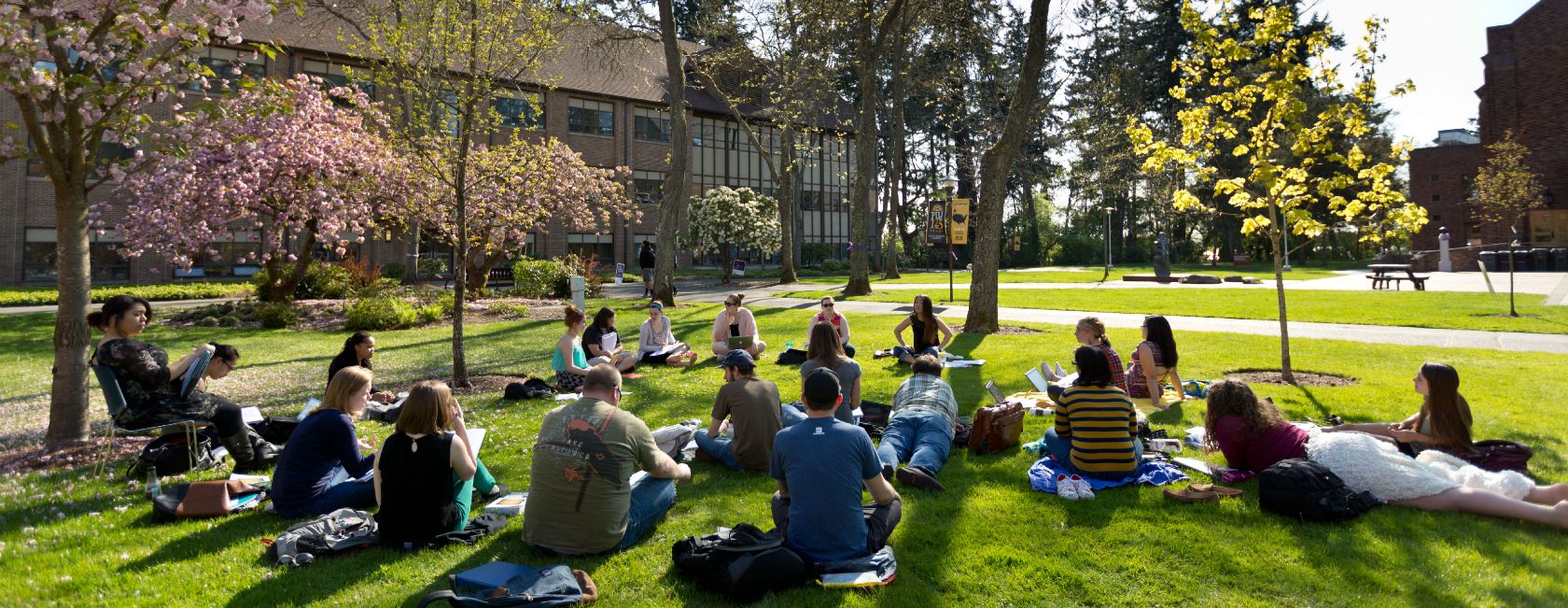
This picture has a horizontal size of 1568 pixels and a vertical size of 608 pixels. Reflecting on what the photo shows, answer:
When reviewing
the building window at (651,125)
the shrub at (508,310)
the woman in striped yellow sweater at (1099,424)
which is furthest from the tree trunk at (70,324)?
the building window at (651,125)

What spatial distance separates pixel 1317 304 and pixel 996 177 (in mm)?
10538

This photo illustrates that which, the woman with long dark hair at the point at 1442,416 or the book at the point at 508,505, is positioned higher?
the woman with long dark hair at the point at 1442,416

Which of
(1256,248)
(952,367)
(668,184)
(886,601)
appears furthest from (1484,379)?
(1256,248)

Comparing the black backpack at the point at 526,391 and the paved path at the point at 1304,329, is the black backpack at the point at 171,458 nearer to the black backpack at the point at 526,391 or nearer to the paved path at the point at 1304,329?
the black backpack at the point at 526,391

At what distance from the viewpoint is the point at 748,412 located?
6203 millimetres

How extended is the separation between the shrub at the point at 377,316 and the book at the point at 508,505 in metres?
14.3

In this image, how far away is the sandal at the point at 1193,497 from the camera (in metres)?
5.35

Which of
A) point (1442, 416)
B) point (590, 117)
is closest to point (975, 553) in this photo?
point (1442, 416)

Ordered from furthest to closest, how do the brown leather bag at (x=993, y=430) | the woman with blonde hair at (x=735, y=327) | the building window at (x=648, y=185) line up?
the building window at (x=648, y=185) < the woman with blonde hair at (x=735, y=327) < the brown leather bag at (x=993, y=430)

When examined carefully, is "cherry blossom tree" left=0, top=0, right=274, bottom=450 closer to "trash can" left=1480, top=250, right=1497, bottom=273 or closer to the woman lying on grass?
the woman lying on grass

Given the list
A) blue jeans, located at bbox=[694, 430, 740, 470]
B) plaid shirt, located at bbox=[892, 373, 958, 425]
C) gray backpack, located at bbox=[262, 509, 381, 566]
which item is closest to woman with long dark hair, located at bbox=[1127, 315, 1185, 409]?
plaid shirt, located at bbox=[892, 373, 958, 425]

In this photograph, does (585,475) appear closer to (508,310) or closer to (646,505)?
(646,505)

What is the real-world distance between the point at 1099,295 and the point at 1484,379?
1468 centimetres

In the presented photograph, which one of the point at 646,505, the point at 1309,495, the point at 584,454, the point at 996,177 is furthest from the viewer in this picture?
the point at 996,177
